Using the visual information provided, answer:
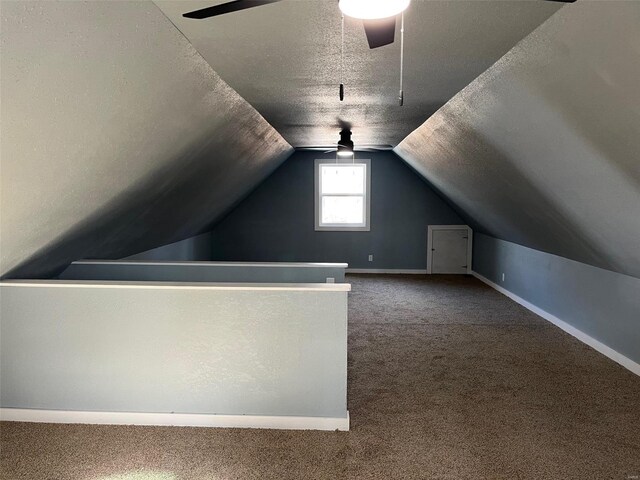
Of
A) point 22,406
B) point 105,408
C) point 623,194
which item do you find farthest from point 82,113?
point 623,194

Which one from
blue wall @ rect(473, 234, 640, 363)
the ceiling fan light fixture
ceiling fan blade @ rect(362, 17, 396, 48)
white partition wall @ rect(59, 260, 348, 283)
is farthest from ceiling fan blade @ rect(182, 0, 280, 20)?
blue wall @ rect(473, 234, 640, 363)

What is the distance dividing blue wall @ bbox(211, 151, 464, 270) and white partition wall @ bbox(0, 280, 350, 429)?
5.13 m

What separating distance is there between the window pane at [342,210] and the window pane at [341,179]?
0.51 ft

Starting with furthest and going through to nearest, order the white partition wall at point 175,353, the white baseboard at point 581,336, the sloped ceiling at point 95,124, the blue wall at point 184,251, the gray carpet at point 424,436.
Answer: the blue wall at point 184,251
the white baseboard at point 581,336
the white partition wall at point 175,353
the gray carpet at point 424,436
the sloped ceiling at point 95,124

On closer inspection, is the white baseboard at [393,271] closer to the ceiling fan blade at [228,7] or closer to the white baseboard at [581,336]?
the white baseboard at [581,336]

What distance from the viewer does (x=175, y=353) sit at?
2604 millimetres

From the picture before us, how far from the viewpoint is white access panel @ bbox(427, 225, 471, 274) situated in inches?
300

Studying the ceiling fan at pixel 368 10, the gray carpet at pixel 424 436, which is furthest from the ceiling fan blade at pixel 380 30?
the gray carpet at pixel 424 436

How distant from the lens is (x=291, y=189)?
7.65m

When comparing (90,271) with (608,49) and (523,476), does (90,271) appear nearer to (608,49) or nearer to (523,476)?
(523,476)

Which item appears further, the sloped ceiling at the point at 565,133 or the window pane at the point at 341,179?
the window pane at the point at 341,179

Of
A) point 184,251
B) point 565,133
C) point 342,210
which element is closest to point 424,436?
point 565,133

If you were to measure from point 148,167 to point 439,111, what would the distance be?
2287 millimetres

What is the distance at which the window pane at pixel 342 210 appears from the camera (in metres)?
7.68
